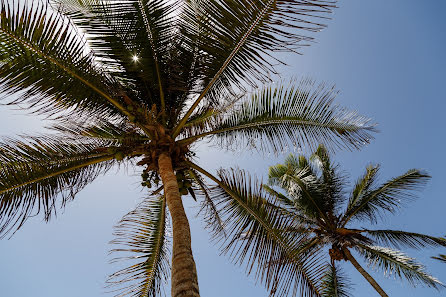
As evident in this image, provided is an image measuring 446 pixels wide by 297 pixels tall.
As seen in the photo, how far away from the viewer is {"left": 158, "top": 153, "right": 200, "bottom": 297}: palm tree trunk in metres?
3.20

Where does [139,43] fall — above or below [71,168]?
above

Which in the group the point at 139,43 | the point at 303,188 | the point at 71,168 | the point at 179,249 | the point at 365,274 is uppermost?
the point at 303,188

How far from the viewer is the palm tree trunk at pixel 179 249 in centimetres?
320

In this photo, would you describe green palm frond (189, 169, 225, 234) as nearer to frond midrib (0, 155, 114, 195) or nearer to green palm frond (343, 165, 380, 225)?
frond midrib (0, 155, 114, 195)

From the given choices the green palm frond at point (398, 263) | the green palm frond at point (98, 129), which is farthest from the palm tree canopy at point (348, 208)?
the green palm frond at point (98, 129)

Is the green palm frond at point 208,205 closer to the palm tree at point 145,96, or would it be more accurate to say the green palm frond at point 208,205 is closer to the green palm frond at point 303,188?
the palm tree at point 145,96

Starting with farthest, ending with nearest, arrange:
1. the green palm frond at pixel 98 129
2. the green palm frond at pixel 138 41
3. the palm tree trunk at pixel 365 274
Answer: the palm tree trunk at pixel 365 274, the green palm frond at pixel 98 129, the green palm frond at pixel 138 41

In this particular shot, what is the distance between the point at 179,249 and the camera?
373 centimetres

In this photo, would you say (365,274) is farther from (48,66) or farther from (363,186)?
(48,66)

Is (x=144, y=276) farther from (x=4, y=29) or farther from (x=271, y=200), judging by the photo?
(x=4, y=29)

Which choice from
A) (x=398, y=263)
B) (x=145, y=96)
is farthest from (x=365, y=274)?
(x=145, y=96)

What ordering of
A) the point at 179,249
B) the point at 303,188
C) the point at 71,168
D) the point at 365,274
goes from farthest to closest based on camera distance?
the point at 303,188
the point at 365,274
the point at 71,168
the point at 179,249

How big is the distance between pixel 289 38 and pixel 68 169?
3.74 m

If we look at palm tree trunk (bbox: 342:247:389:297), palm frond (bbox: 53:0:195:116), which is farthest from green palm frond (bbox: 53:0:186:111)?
palm tree trunk (bbox: 342:247:389:297)
